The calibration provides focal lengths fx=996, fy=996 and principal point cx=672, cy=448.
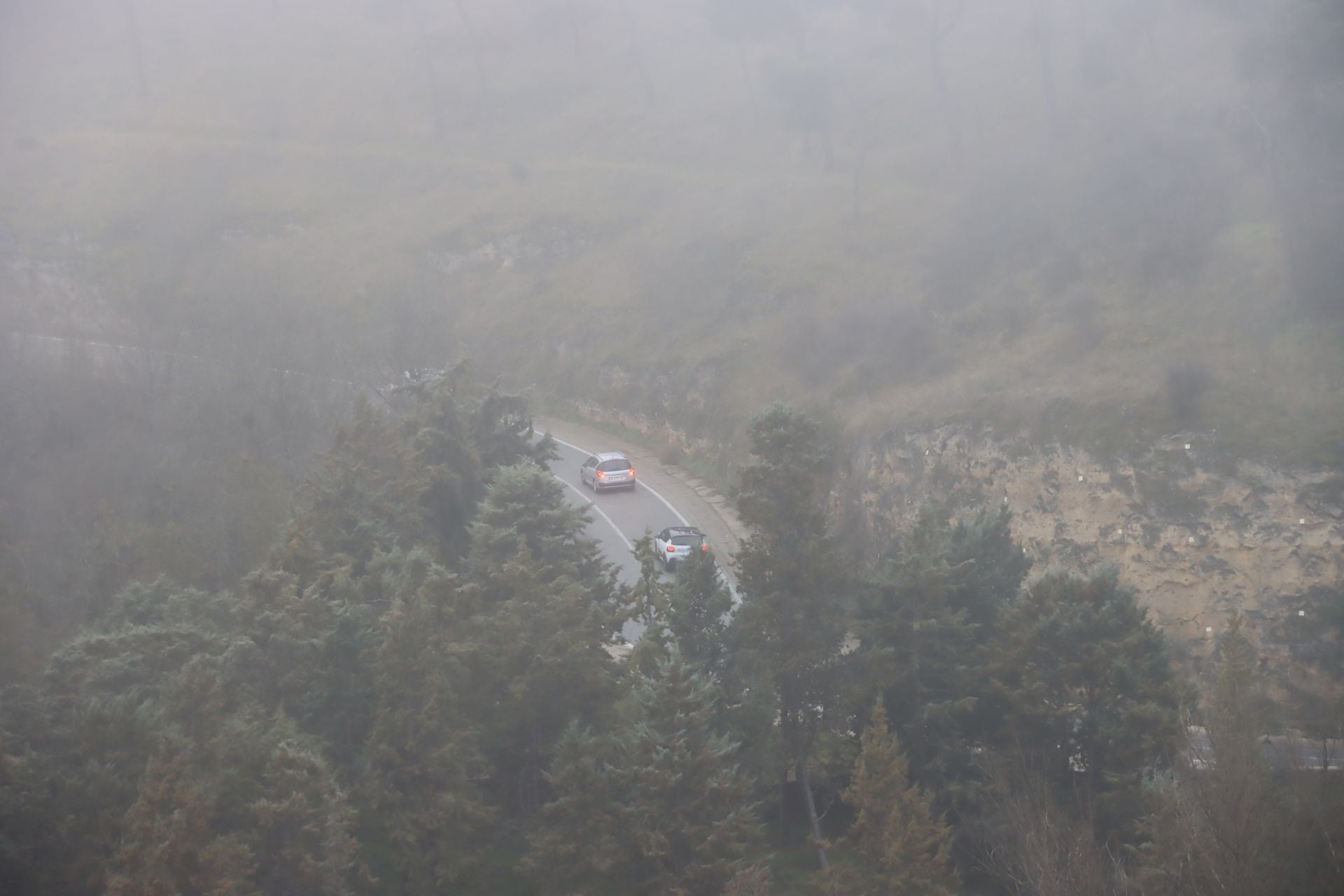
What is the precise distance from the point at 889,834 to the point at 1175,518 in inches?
604

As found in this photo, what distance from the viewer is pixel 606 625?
1578 cm

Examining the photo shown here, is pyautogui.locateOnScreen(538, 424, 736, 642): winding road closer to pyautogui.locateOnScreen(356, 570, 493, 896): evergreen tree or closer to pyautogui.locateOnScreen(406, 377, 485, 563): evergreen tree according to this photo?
pyautogui.locateOnScreen(406, 377, 485, 563): evergreen tree

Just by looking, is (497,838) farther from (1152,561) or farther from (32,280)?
(32,280)

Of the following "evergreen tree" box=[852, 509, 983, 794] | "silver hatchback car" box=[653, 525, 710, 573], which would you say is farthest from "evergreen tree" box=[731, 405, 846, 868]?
"silver hatchback car" box=[653, 525, 710, 573]

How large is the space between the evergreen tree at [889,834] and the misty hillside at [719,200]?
15756 mm

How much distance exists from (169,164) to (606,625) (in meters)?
54.0

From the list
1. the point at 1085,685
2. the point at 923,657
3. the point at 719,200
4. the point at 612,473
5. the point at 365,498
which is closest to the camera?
the point at 1085,685

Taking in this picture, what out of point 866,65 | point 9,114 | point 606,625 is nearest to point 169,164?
point 9,114

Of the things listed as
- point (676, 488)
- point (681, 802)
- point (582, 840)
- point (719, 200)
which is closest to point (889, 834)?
point (681, 802)

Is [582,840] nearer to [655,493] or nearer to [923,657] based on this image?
[923,657]

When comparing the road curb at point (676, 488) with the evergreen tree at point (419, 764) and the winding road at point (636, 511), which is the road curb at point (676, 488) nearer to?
the winding road at point (636, 511)

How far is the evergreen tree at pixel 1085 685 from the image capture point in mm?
14969

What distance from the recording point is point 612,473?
34062 millimetres

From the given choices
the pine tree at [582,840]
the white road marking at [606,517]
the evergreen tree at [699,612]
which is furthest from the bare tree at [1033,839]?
the white road marking at [606,517]
